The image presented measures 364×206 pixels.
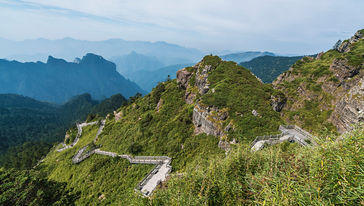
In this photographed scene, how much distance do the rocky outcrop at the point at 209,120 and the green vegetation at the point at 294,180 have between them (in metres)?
17.5

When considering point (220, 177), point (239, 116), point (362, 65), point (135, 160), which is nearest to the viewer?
point (220, 177)

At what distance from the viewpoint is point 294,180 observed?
6309mm

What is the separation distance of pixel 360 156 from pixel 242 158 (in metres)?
5.35

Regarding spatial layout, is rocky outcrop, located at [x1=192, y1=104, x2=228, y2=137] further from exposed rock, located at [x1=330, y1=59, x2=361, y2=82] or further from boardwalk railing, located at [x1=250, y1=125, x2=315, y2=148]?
exposed rock, located at [x1=330, y1=59, x2=361, y2=82]

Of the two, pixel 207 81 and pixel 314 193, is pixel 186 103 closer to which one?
pixel 207 81

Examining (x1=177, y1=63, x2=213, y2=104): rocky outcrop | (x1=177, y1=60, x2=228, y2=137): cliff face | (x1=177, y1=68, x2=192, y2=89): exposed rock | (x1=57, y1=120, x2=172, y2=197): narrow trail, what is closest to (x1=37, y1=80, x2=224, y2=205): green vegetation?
(x1=57, y1=120, x2=172, y2=197): narrow trail

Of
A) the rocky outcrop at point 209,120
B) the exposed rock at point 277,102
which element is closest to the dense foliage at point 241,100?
the exposed rock at point 277,102

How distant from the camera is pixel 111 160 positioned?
107ft

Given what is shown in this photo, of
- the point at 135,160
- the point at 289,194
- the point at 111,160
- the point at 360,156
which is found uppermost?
the point at 360,156

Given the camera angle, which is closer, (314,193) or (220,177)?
(314,193)

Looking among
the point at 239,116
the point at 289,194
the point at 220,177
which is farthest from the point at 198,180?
the point at 239,116

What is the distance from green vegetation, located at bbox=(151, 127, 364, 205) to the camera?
480 centimetres

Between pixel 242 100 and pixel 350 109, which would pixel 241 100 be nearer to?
pixel 242 100

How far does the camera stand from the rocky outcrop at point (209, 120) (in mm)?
27370
